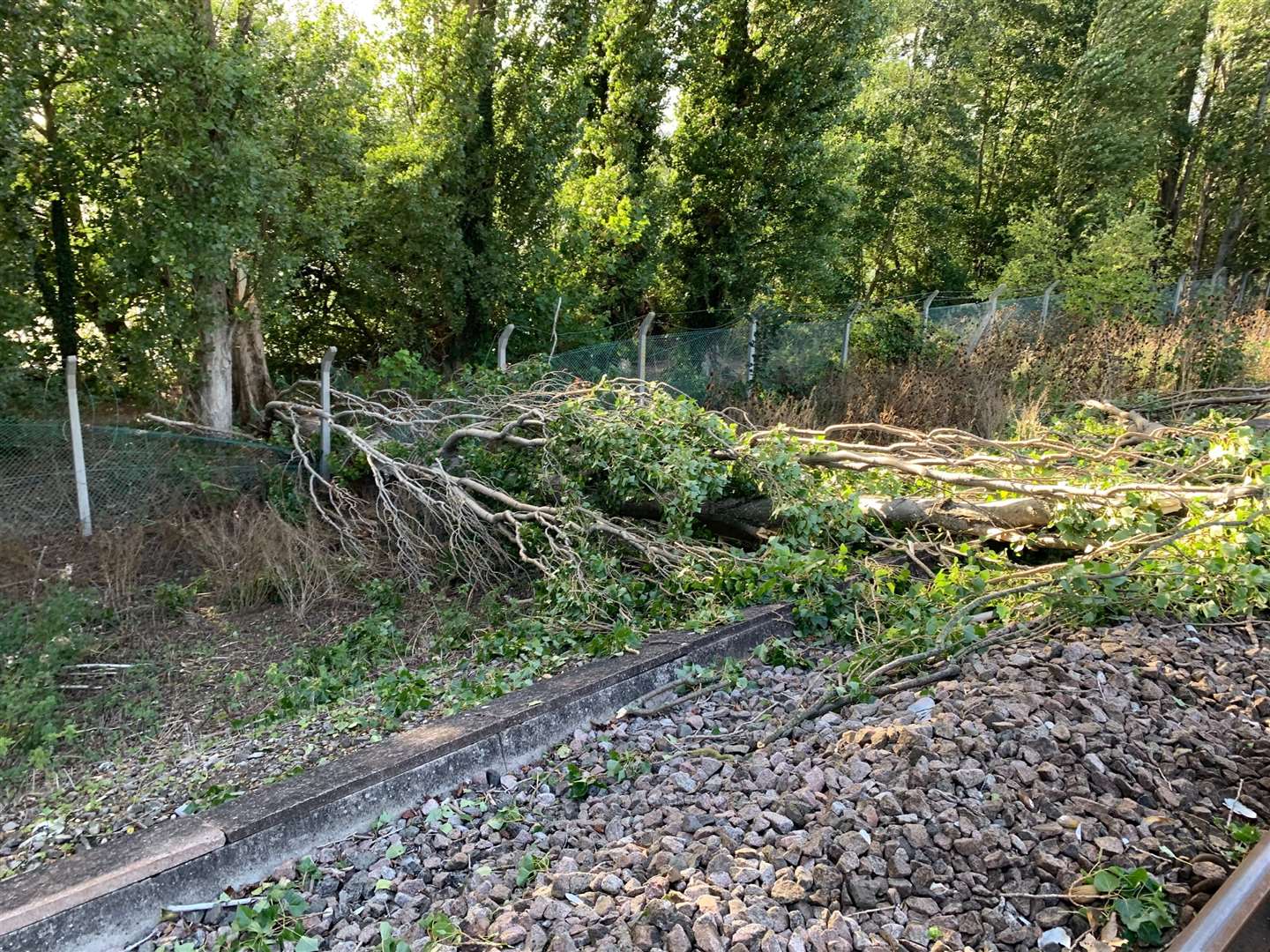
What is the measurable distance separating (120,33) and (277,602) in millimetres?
5413

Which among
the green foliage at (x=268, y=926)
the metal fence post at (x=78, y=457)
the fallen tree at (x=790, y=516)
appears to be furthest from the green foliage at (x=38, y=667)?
the green foliage at (x=268, y=926)

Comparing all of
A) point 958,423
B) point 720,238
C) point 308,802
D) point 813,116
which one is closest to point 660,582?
point 308,802

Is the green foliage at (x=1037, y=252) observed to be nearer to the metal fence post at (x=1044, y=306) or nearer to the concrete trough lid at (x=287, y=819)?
the metal fence post at (x=1044, y=306)

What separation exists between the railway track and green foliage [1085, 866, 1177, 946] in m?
0.07

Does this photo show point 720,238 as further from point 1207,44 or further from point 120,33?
point 1207,44

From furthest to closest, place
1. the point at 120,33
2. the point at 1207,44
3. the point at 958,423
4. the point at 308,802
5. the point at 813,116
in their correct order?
the point at 1207,44 → the point at 813,116 → the point at 958,423 → the point at 120,33 → the point at 308,802

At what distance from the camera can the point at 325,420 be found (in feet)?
26.4

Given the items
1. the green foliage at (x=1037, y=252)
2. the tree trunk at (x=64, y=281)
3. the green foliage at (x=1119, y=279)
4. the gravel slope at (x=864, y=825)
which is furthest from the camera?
the green foliage at (x=1037, y=252)

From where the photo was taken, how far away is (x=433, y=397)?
8617 mm

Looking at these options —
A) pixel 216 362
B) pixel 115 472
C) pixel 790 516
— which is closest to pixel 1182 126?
pixel 790 516

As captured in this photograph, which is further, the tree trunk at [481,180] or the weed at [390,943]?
the tree trunk at [481,180]

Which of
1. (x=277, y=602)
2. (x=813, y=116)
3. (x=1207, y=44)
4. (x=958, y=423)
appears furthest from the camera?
(x=1207, y=44)

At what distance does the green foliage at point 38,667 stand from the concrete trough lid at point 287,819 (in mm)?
1786

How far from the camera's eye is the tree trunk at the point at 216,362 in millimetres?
8695
